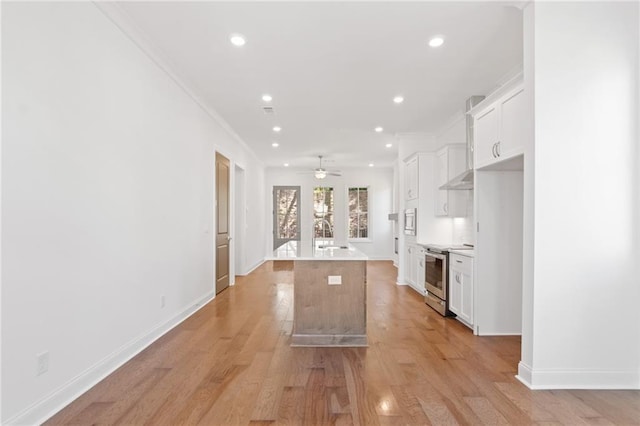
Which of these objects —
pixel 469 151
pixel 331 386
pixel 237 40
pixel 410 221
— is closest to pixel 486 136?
pixel 469 151

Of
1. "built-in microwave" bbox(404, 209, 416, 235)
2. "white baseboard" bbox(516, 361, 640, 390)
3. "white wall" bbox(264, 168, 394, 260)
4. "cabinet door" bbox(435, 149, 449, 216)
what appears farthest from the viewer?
"white wall" bbox(264, 168, 394, 260)

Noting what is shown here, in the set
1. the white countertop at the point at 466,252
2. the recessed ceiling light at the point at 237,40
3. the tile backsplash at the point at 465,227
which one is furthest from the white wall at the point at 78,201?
the tile backsplash at the point at 465,227

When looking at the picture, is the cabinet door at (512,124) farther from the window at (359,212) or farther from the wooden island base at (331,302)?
the window at (359,212)

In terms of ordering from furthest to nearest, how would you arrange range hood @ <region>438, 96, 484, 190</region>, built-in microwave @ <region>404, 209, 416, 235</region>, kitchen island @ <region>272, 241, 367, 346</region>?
built-in microwave @ <region>404, 209, 416, 235</region>, range hood @ <region>438, 96, 484, 190</region>, kitchen island @ <region>272, 241, 367, 346</region>

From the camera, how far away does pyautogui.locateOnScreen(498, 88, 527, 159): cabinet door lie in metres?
2.74

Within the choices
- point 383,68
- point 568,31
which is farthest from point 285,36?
point 568,31

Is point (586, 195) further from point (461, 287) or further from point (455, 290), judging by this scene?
point (455, 290)

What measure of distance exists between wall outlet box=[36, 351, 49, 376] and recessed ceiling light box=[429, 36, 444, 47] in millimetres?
3747

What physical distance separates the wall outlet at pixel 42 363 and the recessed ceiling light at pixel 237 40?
2742 mm

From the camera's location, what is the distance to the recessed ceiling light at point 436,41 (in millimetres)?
3066

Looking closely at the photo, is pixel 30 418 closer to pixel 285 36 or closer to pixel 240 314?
pixel 240 314

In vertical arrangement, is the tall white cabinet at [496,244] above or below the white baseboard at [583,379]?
above

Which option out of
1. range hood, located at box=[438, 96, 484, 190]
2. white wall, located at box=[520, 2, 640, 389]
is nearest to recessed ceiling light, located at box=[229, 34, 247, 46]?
white wall, located at box=[520, 2, 640, 389]

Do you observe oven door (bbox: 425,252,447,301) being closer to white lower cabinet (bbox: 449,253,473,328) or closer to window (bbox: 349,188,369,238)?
white lower cabinet (bbox: 449,253,473,328)
